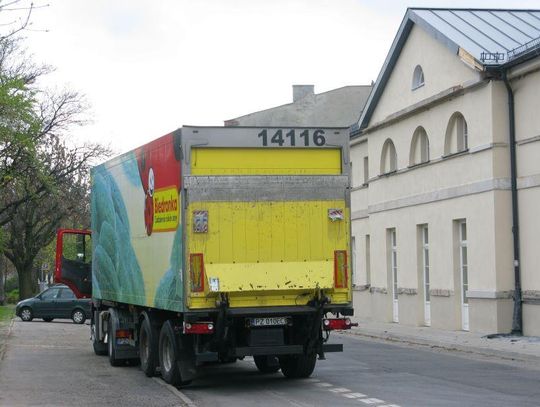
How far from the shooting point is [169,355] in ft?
50.7

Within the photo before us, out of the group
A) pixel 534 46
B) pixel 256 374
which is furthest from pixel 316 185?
pixel 534 46

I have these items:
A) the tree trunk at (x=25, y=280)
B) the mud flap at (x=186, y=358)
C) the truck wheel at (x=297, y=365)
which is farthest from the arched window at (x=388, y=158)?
the tree trunk at (x=25, y=280)

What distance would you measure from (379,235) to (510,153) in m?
9.62

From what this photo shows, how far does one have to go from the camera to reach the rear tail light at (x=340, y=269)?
14930mm

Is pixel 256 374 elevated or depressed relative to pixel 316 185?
depressed

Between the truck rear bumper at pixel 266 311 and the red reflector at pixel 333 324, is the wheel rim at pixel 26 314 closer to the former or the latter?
the red reflector at pixel 333 324

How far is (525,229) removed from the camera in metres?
25.3

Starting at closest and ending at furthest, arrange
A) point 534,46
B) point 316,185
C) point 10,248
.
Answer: point 316,185 < point 534,46 < point 10,248

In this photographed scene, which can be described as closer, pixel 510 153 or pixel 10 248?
pixel 510 153

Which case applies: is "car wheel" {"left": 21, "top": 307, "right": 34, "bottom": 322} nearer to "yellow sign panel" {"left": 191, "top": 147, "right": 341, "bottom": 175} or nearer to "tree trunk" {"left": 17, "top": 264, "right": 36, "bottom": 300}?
"tree trunk" {"left": 17, "top": 264, "right": 36, "bottom": 300}

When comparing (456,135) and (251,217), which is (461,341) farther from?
(251,217)

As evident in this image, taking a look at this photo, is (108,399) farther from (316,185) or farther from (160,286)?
(316,185)

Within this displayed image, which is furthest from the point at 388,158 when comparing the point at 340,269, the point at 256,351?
the point at 256,351

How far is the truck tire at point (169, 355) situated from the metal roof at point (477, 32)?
1310 centimetres
